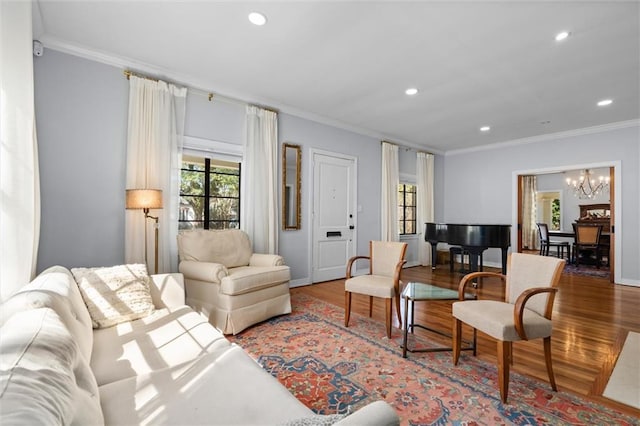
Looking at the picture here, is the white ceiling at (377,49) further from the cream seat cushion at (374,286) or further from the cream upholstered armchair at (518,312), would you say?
the cream seat cushion at (374,286)

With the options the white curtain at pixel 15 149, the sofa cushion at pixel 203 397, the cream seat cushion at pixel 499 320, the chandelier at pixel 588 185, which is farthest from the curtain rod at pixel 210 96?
the chandelier at pixel 588 185

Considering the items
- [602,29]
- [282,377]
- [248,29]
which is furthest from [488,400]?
[248,29]

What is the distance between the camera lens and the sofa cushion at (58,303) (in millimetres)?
1264

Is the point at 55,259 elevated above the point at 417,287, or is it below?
above

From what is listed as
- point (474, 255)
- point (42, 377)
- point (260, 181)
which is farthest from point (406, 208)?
point (42, 377)

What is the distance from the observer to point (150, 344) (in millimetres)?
1730

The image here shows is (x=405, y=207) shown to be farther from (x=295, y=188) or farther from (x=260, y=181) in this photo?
(x=260, y=181)

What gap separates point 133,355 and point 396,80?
3.81 meters

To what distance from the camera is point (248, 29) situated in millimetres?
2748

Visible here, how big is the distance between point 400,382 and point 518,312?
0.92 meters

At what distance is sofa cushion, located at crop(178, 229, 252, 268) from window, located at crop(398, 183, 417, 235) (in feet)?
13.6

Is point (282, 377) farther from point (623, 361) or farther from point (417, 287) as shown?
point (623, 361)

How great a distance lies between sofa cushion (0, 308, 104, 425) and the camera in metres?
0.59

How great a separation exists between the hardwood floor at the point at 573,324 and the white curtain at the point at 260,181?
1.07 meters
